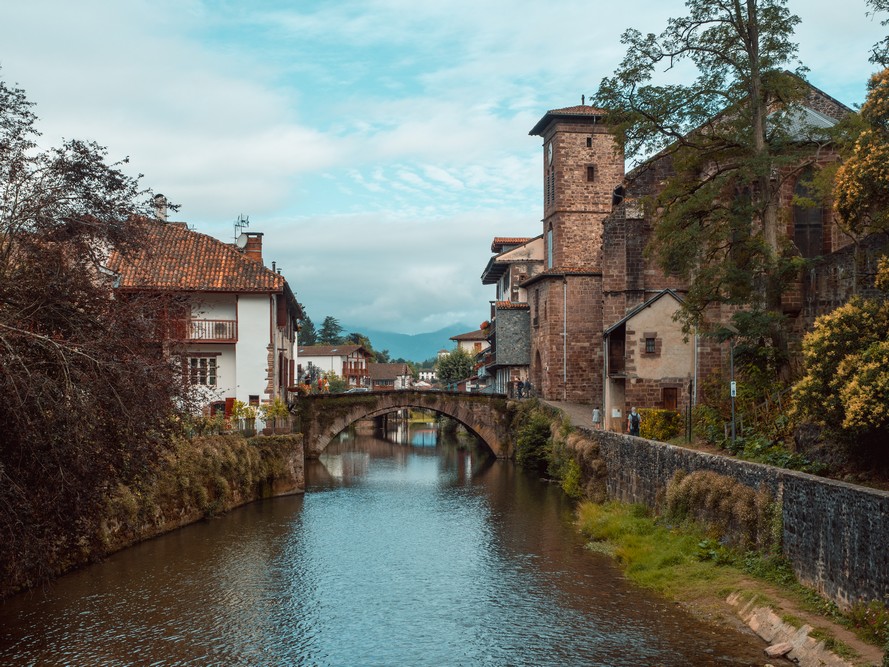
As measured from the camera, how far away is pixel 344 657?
15.1 m

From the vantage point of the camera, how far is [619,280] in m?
43.3

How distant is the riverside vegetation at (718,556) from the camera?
13055mm

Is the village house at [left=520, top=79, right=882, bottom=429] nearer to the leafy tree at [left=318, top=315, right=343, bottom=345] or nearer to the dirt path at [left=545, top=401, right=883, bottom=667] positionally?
the dirt path at [left=545, top=401, right=883, bottom=667]

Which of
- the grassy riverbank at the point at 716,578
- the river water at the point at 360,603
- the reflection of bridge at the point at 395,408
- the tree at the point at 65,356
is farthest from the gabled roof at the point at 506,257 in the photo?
the tree at the point at 65,356

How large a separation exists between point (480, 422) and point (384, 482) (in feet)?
31.7

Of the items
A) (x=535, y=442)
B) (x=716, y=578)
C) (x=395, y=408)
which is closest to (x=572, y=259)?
A: (x=395, y=408)

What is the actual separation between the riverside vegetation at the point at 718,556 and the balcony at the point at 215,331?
1647 centimetres

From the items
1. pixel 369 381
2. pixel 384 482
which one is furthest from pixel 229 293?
pixel 369 381

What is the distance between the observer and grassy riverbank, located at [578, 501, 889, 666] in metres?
12.7

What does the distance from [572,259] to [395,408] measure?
13.2 m

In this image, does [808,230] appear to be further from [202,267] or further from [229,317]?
[202,267]

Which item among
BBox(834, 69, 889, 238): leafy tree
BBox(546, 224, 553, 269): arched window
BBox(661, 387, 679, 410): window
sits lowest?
BBox(661, 387, 679, 410): window

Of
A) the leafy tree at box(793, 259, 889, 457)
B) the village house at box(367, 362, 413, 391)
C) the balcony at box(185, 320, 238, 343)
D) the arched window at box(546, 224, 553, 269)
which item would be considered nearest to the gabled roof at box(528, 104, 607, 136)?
the arched window at box(546, 224, 553, 269)

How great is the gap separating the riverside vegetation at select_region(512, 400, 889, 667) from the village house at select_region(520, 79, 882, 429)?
4.06 meters
